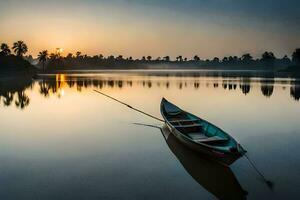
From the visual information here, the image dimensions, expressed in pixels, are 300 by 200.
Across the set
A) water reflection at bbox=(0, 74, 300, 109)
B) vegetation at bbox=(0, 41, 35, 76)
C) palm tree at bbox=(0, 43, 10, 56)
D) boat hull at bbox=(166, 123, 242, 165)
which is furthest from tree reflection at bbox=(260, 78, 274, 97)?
palm tree at bbox=(0, 43, 10, 56)

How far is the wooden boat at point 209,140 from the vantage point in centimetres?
1210

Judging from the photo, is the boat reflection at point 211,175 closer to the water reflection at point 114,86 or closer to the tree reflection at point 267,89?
the water reflection at point 114,86

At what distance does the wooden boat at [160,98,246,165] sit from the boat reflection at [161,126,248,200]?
0.61 meters

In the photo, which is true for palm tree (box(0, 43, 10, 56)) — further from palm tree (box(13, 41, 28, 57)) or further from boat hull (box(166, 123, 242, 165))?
boat hull (box(166, 123, 242, 165))

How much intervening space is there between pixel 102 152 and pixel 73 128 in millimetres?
7125

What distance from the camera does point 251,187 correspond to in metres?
11.5

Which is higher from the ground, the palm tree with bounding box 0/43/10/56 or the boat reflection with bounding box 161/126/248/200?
the palm tree with bounding box 0/43/10/56

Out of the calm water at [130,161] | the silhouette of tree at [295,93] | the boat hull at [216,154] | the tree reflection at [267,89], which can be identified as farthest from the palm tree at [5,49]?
the boat hull at [216,154]

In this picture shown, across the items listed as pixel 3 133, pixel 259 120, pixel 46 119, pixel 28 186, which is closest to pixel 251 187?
pixel 28 186

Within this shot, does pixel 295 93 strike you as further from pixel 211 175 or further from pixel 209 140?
pixel 211 175

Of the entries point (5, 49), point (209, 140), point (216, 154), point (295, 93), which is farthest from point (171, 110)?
point (5, 49)

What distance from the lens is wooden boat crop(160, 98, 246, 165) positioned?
12104 mm

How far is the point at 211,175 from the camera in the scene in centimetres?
Result: 1295

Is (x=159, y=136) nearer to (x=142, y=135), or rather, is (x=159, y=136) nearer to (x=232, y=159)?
(x=142, y=135)
